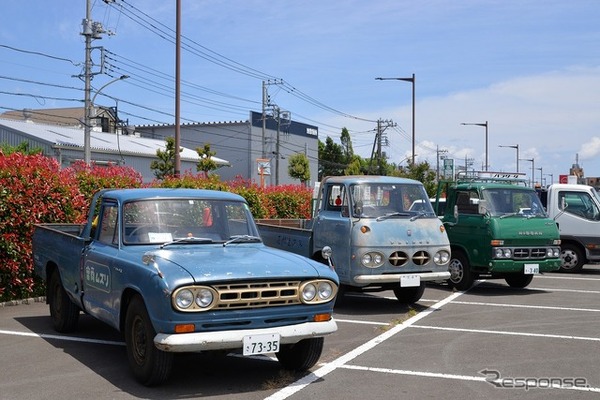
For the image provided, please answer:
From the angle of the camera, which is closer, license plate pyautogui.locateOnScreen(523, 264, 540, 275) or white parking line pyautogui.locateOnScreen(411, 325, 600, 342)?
white parking line pyautogui.locateOnScreen(411, 325, 600, 342)

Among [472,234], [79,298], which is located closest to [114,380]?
[79,298]

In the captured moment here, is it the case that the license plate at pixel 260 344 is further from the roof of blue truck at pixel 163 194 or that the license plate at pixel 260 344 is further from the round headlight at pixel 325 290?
the roof of blue truck at pixel 163 194

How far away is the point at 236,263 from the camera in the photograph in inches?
250

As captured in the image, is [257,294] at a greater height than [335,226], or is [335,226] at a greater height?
[335,226]

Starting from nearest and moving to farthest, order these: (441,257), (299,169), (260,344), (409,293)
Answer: (260,344)
(441,257)
(409,293)
(299,169)

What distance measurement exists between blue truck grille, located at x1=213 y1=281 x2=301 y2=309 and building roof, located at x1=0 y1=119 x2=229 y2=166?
42.0 metres

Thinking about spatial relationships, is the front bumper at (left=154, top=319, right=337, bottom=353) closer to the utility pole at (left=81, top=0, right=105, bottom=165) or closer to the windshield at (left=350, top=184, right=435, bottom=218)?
the windshield at (left=350, top=184, right=435, bottom=218)

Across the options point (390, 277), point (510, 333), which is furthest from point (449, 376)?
point (390, 277)

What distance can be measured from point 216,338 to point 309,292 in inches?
41.1

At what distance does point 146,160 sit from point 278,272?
4958cm

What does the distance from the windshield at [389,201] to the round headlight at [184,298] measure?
5.34m

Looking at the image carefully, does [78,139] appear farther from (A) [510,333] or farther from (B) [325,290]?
(B) [325,290]

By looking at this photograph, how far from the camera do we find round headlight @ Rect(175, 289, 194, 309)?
19.1 ft

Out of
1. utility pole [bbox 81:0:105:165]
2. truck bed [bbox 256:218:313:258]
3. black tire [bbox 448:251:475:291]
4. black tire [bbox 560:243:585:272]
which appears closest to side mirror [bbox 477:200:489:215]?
black tire [bbox 448:251:475:291]
